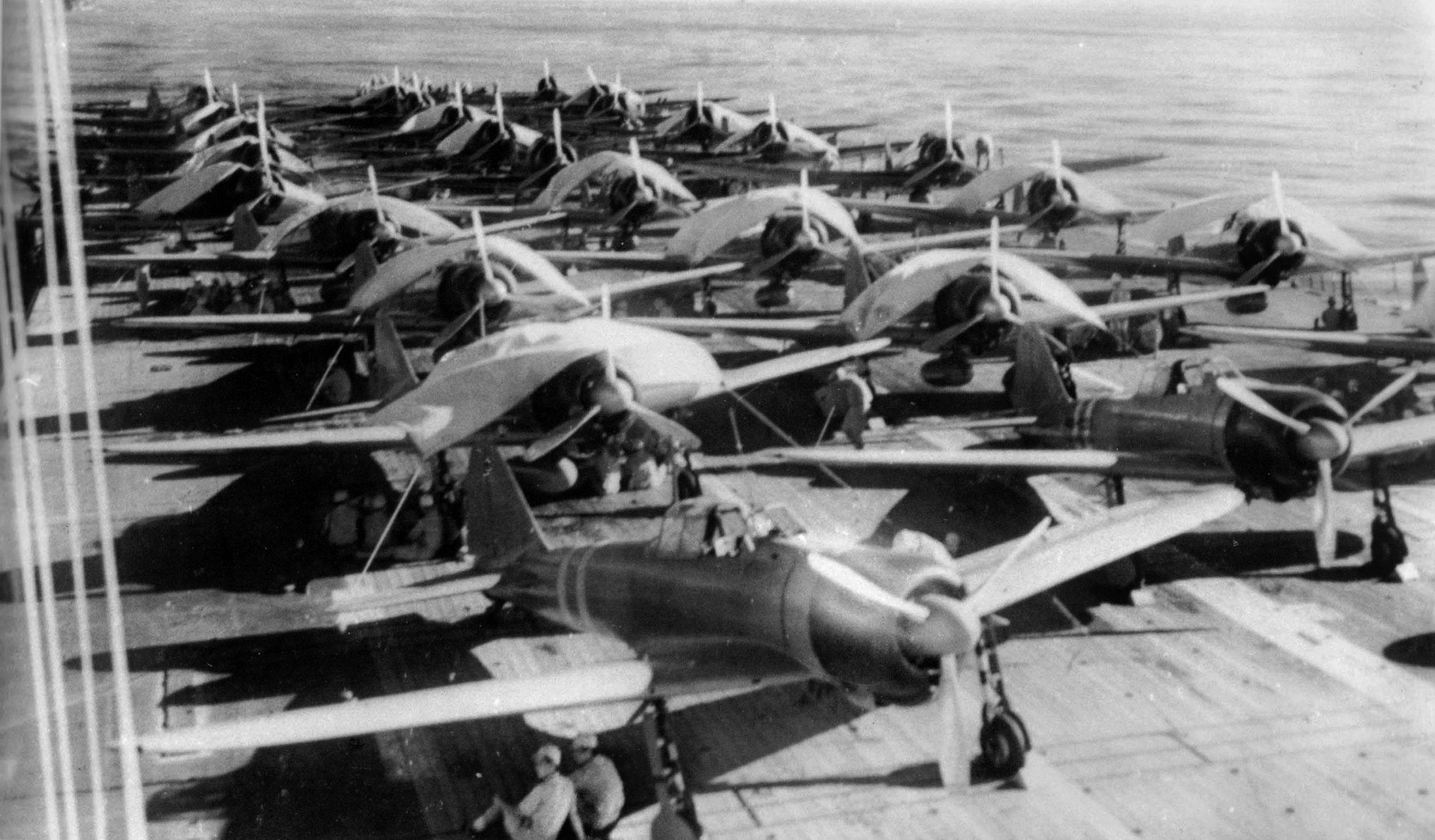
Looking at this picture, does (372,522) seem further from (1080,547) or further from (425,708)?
(1080,547)

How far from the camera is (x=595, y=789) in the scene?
1017cm

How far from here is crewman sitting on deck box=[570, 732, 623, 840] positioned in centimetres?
1018

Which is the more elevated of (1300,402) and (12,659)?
(1300,402)

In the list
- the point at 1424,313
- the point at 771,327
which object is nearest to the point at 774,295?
the point at 771,327

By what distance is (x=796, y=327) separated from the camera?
22.4 m

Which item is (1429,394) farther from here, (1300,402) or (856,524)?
(856,524)

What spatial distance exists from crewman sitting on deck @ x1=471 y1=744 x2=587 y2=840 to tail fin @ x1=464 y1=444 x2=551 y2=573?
11.2 feet

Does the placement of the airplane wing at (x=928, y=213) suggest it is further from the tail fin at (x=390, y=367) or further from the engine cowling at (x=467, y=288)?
the tail fin at (x=390, y=367)

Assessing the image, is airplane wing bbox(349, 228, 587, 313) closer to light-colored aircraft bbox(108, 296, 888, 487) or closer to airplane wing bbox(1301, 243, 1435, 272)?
light-colored aircraft bbox(108, 296, 888, 487)

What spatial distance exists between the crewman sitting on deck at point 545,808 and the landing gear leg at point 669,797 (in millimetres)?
704

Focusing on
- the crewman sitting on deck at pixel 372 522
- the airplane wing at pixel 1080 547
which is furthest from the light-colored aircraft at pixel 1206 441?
the crewman sitting on deck at pixel 372 522

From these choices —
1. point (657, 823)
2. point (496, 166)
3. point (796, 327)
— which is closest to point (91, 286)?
point (496, 166)

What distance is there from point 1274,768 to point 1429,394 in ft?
47.3

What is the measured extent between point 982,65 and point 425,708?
204 ft
